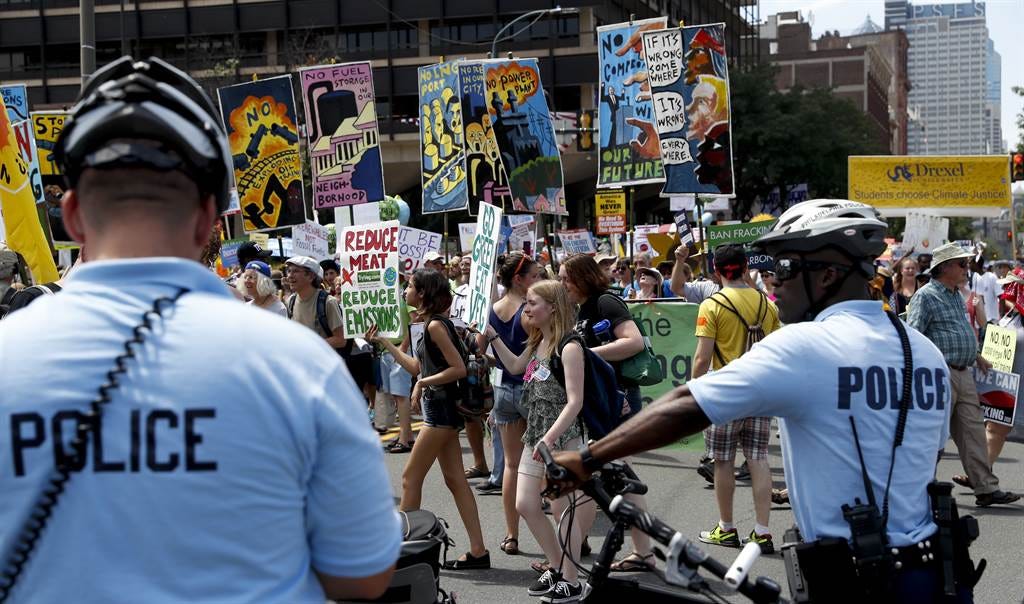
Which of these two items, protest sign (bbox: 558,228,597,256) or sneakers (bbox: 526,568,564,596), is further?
protest sign (bbox: 558,228,597,256)

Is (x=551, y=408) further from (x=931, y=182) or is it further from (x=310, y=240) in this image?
(x=931, y=182)

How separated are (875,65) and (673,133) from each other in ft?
380

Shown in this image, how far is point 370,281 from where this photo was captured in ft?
31.9

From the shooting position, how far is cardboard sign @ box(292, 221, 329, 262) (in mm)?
15984

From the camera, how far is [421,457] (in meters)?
7.29

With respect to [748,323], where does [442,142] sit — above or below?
above

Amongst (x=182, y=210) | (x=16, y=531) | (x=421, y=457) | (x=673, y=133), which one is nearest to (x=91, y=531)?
(x=16, y=531)

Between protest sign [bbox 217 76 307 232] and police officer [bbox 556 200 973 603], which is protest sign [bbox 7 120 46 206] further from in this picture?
police officer [bbox 556 200 973 603]

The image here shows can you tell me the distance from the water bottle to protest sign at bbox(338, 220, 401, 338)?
6.65ft

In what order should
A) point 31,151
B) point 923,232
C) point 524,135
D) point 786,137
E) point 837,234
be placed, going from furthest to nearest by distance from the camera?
point 786,137
point 923,232
point 524,135
point 31,151
point 837,234

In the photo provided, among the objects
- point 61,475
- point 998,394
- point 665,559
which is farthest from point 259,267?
point 61,475

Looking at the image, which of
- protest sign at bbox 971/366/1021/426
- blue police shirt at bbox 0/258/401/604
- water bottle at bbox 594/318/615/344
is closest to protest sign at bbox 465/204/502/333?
water bottle at bbox 594/318/615/344

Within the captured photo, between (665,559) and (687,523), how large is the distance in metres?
5.97

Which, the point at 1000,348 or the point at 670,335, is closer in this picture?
the point at 1000,348
